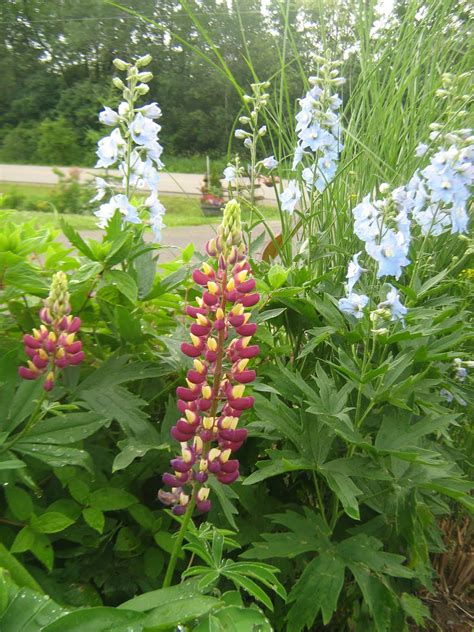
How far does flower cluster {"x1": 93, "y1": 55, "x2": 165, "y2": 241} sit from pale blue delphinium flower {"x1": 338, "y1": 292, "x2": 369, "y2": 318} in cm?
48

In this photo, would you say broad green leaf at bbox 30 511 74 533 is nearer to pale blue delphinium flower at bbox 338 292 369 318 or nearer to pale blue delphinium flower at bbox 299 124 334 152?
pale blue delphinium flower at bbox 338 292 369 318

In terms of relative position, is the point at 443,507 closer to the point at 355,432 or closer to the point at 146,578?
the point at 355,432

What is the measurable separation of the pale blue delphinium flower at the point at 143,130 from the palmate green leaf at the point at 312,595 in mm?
1005

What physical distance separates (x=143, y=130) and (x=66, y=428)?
77 centimetres

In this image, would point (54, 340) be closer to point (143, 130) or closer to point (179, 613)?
point (179, 613)

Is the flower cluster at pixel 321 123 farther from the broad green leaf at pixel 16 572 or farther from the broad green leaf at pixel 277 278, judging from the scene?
the broad green leaf at pixel 16 572

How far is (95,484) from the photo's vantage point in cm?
120

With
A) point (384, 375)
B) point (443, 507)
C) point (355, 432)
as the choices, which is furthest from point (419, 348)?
point (443, 507)

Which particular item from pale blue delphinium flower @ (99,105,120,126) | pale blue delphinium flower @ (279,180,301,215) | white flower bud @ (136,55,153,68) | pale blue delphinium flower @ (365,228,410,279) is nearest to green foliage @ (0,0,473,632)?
pale blue delphinium flower @ (365,228,410,279)

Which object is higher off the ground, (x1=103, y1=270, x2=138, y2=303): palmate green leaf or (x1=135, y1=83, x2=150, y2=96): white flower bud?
(x1=135, y1=83, x2=150, y2=96): white flower bud

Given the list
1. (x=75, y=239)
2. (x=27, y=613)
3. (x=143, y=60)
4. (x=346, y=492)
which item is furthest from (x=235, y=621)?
(x=143, y=60)

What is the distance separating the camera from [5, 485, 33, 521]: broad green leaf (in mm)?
1065

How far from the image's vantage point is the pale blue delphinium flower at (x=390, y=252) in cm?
134

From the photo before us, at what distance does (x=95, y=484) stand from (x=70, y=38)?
21.6 meters
